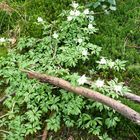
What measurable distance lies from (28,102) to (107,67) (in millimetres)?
1091

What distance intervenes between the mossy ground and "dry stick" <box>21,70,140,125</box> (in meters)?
0.75

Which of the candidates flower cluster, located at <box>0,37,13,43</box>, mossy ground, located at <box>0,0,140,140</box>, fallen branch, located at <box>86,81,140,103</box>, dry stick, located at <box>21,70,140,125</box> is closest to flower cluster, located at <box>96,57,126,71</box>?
mossy ground, located at <box>0,0,140,140</box>

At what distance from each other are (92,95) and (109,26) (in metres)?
1.66

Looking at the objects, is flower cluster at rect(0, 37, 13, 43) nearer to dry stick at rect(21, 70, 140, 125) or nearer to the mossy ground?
the mossy ground

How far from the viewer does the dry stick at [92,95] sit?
137 inches

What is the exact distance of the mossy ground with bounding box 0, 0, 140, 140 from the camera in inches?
182

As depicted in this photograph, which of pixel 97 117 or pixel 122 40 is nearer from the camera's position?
pixel 97 117

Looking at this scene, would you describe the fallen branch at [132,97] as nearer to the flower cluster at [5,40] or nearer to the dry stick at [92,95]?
the dry stick at [92,95]

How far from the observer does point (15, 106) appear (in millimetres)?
4145

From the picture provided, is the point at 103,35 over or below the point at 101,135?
over

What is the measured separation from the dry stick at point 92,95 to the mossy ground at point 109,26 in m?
0.75

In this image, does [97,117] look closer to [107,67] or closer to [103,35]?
[107,67]

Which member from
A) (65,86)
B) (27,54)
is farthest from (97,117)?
(27,54)

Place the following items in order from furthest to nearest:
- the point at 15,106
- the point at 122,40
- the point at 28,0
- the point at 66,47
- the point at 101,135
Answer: the point at 28,0, the point at 122,40, the point at 66,47, the point at 15,106, the point at 101,135
